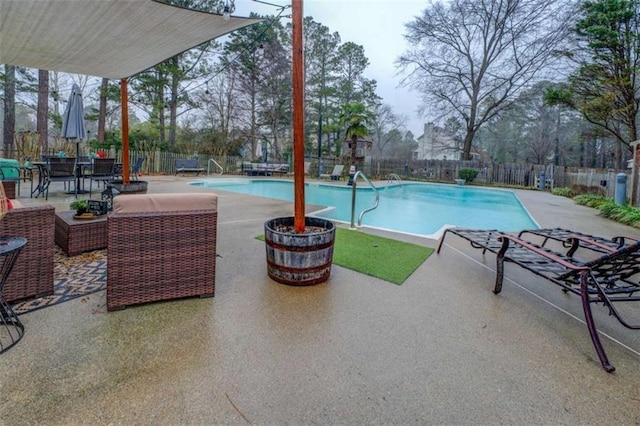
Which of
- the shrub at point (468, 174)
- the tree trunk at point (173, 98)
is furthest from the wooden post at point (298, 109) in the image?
the shrub at point (468, 174)

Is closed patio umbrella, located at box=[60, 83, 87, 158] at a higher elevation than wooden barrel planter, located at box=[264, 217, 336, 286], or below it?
higher

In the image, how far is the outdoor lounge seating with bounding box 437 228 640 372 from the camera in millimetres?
1811

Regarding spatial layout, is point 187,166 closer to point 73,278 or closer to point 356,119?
point 356,119

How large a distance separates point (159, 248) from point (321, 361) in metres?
1.33

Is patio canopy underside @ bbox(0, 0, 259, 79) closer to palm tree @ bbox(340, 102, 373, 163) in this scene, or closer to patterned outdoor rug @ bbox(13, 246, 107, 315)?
patterned outdoor rug @ bbox(13, 246, 107, 315)

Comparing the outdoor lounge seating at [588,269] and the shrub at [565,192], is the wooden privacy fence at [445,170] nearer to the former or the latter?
the shrub at [565,192]

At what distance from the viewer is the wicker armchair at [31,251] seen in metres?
2.01

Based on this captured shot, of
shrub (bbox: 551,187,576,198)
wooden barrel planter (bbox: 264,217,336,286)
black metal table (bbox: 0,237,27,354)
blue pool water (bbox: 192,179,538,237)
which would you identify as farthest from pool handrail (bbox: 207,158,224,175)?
shrub (bbox: 551,187,576,198)

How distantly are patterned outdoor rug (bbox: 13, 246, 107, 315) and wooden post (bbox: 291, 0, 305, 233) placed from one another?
1723 millimetres

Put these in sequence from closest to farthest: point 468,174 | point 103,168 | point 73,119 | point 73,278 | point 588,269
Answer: point 588,269 < point 73,278 < point 73,119 < point 103,168 < point 468,174

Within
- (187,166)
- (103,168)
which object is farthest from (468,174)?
(103,168)

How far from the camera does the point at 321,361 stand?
169cm

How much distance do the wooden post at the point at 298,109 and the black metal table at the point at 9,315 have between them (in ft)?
5.98

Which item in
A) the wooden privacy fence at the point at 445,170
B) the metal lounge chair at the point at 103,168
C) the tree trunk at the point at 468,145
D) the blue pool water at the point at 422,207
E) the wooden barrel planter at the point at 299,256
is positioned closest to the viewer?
the wooden barrel planter at the point at 299,256
